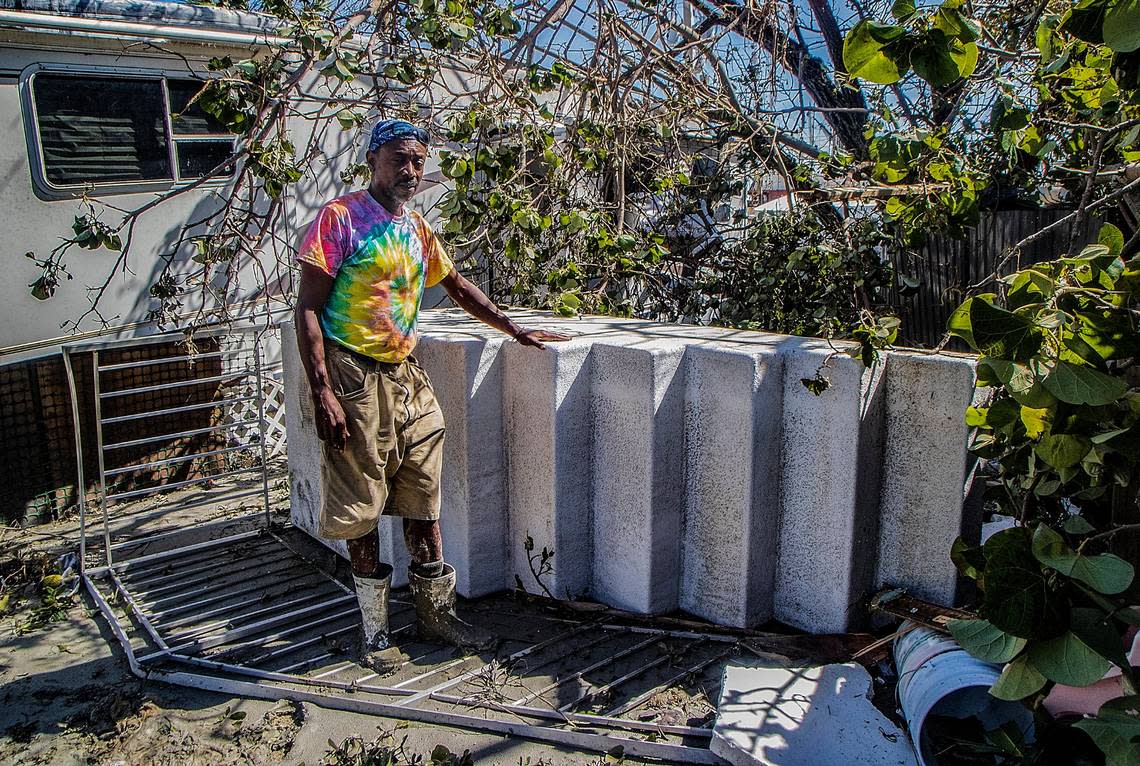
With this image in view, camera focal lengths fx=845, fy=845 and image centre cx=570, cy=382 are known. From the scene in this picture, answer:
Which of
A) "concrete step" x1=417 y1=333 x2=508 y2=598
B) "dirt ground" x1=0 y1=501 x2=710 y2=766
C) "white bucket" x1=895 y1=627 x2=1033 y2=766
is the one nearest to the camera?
"white bucket" x1=895 y1=627 x2=1033 y2=766

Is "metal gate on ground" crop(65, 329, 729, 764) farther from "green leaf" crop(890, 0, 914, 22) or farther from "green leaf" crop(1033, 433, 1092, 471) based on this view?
"green leaf" crop(890, 0, 914, 22)

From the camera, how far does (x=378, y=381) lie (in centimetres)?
360

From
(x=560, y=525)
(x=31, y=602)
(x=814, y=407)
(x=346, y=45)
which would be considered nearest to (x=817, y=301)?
(x=814, y=407)

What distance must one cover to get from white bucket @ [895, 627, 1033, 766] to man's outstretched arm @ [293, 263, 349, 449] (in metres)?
2.35

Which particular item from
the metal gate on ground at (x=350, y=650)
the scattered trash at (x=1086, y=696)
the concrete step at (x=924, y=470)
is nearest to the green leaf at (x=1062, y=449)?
the scattered trash at (x=1086, y=696)

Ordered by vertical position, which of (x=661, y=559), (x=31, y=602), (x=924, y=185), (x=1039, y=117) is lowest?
(x=31, y=602)

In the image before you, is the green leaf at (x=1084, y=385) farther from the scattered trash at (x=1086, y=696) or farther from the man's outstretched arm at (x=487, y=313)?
the man's outstretched arm at (x=487, y=313)

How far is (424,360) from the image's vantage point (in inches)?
169

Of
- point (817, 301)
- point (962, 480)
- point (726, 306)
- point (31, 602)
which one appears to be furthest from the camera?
point (726, 306)

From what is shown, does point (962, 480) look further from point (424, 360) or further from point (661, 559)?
point (424, 360)

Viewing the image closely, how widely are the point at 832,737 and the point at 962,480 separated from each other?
3.86ft

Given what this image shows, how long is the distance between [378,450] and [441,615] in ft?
2.77

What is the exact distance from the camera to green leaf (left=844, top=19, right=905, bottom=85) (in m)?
2.30

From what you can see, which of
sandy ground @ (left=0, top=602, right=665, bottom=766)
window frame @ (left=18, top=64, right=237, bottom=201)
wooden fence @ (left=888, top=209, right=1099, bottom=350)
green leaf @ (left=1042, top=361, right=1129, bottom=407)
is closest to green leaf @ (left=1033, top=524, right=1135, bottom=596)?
green leaf @ (left=1042, top=361, right=1129, bottom=407)
